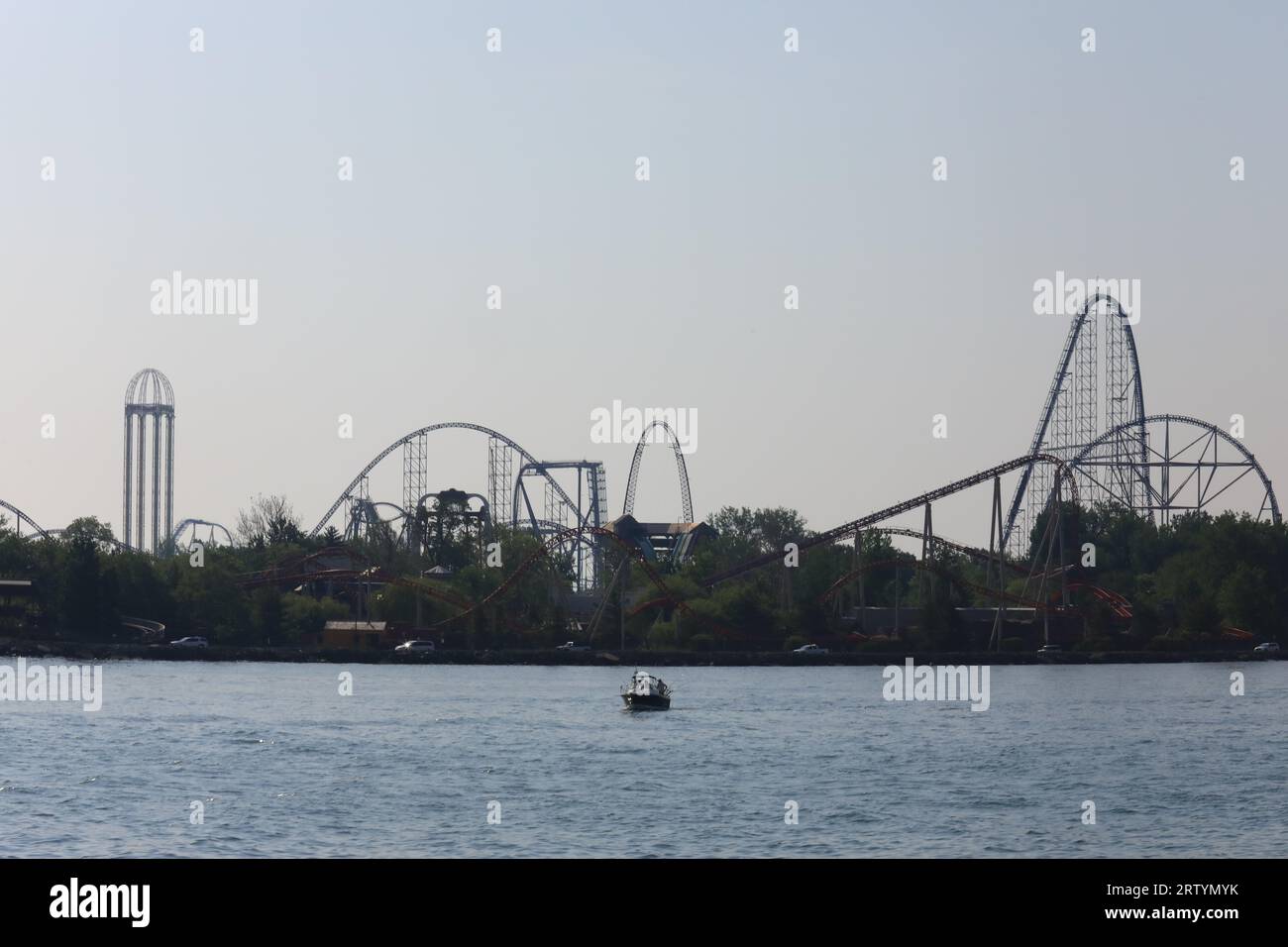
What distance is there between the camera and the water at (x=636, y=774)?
34219mm

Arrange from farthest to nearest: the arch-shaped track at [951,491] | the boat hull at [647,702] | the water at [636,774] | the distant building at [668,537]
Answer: the distant building at [668,537]
the arch-shaped track at [951,491]
the boat hull at [647,702]
the water at [636,774]

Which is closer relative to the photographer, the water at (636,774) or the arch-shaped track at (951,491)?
the water at (636,774)

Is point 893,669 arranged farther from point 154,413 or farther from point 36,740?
point 154,413

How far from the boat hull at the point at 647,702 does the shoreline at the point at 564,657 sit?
37487mm

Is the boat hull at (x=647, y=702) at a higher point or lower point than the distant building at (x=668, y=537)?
lower

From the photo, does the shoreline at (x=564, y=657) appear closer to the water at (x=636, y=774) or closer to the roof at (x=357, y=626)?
the roof at (x=357, y=626)

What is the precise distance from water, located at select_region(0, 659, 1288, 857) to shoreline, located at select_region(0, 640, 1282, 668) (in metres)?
26.7

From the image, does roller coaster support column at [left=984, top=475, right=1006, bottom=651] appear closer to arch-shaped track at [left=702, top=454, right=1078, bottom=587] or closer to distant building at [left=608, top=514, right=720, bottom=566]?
arch-shaped track at [left=702, top=454, right=1078, bottom=587]

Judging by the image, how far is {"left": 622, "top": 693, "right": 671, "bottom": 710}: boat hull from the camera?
6731 cm

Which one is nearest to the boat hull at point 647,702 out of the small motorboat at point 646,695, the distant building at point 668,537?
the small motorboat at point 646,695
